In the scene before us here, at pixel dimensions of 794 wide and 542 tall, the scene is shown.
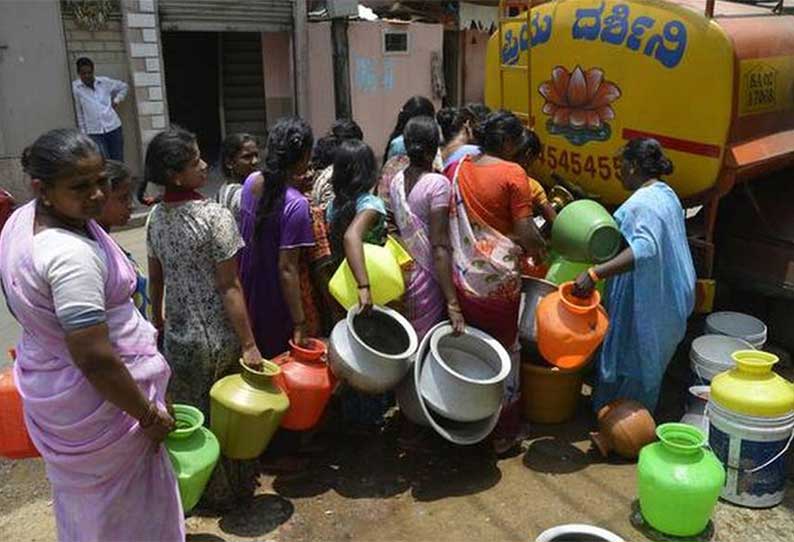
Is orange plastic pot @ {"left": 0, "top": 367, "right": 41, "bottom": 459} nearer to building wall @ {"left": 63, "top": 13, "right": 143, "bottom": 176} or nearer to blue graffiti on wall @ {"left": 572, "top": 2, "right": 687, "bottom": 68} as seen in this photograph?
blue graffiti on wall @ {"left": 572, "top": 2, "right": 687, "bottom": 68}

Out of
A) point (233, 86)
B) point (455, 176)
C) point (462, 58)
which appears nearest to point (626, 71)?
point (455, 176)

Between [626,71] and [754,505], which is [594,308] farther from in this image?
[626,71]

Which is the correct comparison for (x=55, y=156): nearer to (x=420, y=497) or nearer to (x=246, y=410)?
(x=246, y=410)

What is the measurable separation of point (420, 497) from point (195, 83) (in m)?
10.6

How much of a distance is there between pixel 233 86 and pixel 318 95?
60.5 inches

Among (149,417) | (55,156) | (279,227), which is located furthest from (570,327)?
(55,156)

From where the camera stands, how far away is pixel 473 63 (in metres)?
14.8

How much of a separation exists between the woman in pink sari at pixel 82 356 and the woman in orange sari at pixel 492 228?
1611 mm

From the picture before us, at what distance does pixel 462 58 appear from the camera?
14.5m

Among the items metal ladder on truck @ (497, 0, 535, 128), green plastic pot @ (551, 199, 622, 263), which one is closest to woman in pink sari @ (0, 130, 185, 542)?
green plastic pot @ (551, 199, 622, 263)

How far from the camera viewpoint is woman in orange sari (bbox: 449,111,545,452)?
336cm

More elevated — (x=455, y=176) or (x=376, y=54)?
(x=376, y=54)

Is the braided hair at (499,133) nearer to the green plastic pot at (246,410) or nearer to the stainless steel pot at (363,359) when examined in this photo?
the stainless steel pot at (363,359)

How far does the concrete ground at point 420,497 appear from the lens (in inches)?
122
